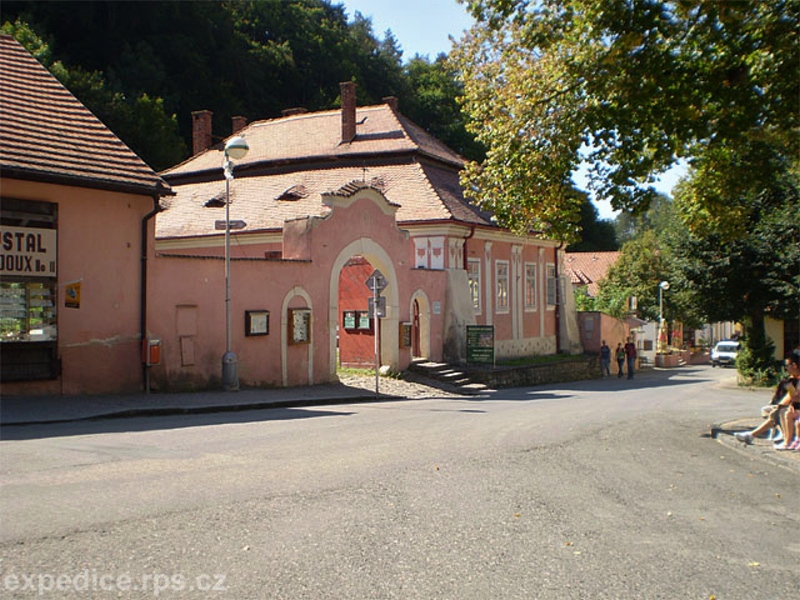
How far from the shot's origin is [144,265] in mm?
17844

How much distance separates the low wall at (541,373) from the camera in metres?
28.3

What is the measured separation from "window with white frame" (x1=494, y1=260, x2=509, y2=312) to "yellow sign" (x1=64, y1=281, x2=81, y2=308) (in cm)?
2068

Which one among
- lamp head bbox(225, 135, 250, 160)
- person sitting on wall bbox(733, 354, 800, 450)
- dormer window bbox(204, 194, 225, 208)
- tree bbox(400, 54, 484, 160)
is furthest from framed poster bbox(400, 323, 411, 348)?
tree bbox(400, 54, 484, 160)

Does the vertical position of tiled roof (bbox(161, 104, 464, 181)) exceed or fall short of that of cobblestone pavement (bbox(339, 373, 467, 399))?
it exceeds it

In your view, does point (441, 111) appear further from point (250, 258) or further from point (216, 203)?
point (250, 258)

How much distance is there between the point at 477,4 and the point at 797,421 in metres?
7.79

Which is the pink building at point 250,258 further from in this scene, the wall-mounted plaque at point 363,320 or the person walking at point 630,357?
the person walking at point 630,357

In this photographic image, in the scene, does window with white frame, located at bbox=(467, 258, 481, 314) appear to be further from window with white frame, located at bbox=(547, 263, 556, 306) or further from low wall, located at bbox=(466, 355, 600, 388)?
window with white frame, located at bbox=(547, 263, 556, 306)

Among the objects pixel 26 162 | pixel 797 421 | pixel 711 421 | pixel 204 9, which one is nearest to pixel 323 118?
pixel 204 9

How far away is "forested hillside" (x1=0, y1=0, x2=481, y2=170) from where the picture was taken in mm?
41750

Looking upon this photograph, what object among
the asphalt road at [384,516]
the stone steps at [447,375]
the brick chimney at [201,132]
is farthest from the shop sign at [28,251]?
the brick chimney at [201,132]

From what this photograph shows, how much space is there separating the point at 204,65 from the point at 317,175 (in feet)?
71.6

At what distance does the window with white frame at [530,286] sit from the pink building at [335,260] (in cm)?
11

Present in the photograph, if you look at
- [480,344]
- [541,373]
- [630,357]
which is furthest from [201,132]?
[630,357]
